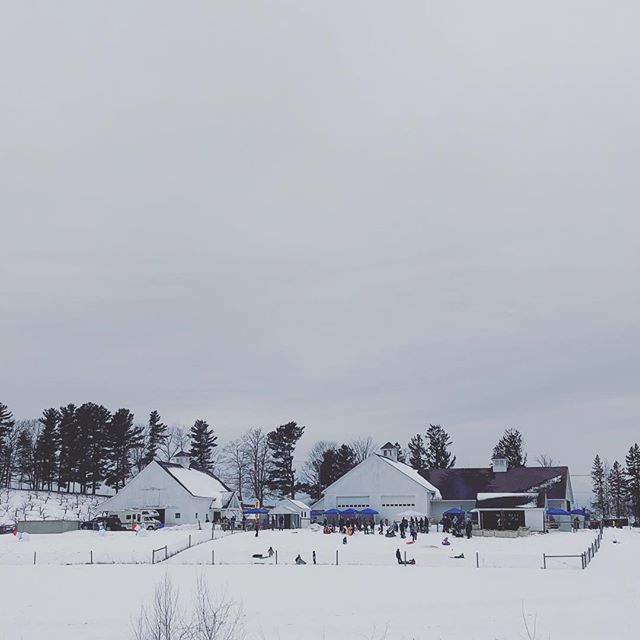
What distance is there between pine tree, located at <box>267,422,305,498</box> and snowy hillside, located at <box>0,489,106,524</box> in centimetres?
2093

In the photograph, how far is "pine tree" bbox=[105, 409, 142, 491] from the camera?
99.1 metres

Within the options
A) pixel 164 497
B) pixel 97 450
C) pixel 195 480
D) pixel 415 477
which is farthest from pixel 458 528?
pixel 97 450

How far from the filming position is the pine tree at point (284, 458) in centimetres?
10181

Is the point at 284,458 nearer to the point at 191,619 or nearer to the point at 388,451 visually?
the point at 388,451

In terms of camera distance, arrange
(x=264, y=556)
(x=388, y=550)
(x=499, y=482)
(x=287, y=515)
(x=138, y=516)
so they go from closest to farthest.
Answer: (x=264, y=556) → (x=388, y=550) → (x=287, y=515) → (x=138, y=516) → (x=499, y=482)

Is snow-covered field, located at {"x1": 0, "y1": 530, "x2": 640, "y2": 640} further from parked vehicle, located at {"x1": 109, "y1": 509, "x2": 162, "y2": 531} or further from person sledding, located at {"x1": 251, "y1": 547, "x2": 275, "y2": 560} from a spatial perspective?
parked vehicle, located at {"x1": 109, "y1": 509, "x2": 162, "y2": 531}

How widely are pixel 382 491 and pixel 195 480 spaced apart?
17499mm

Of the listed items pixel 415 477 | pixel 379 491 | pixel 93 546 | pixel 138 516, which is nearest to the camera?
pixel 93 546

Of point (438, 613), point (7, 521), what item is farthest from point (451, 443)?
point (438, 613)

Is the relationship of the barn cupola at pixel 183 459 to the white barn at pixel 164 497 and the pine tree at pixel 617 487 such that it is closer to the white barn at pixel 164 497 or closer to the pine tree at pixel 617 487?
the white barn at pixel 164 497

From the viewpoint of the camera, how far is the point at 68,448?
99.9 meters

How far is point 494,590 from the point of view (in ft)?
A: 98.9

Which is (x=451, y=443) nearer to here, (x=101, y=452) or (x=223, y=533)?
(x=101, y=452)

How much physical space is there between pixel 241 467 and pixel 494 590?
293 ft
